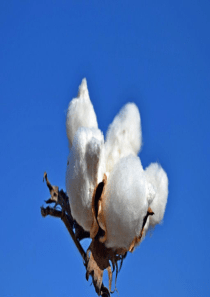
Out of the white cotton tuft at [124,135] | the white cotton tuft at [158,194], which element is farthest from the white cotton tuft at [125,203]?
the white cotton tuft at [158,194]

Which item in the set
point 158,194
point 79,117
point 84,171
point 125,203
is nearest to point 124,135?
point 79,117

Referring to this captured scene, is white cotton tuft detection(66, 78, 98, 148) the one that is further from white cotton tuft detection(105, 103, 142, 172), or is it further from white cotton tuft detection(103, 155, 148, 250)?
white cotton tuft detection(103, 155, 148, 250)

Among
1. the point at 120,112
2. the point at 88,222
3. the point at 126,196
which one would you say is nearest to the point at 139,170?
the point at 126,196

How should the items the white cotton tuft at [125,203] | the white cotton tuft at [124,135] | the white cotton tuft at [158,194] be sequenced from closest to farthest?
the white cotton tuft at [125,203], the white cotton tuft at [124,135], the white cotton tuft at [158,194]

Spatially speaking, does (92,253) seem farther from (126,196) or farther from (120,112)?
(120,112)

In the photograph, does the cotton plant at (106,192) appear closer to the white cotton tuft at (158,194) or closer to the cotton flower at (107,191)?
the cotton flower at (107,191)

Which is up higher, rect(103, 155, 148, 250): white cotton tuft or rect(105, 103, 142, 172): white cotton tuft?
rect(105, 103, 142, 172): white cotton tuft

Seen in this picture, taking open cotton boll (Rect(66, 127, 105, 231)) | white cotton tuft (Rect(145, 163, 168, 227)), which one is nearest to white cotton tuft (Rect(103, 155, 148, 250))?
open cotton boll (Rect(66, 127, 105, 231))
